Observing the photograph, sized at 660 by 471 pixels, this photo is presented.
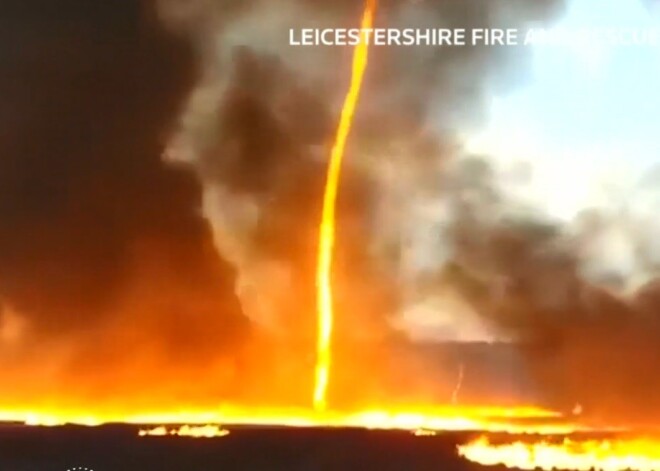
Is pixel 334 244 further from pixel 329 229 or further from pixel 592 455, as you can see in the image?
pixel 592 455

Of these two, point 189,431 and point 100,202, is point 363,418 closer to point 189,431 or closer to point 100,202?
point 189,431

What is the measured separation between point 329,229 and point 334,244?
0.9 inches

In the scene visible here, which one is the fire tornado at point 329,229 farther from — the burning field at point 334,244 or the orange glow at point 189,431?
the orange glow at point 189,431

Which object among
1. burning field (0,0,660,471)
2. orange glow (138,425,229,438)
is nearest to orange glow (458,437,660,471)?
burning field (0,0,660,471)

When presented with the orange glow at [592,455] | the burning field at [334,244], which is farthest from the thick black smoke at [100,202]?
the orange glow at [592,455]

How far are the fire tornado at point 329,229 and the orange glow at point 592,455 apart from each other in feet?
0.99

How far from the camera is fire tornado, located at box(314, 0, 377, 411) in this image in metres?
1.45

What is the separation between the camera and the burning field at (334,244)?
1.44 meters

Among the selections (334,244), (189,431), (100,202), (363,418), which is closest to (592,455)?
(363,418)

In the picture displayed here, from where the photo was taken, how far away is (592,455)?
4.70 feet

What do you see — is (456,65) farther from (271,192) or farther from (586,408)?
(586,408)

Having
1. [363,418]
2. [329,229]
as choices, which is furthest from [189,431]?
[329,229]

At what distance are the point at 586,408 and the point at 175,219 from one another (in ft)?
2.18

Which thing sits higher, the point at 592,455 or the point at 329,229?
the point at 329,229
